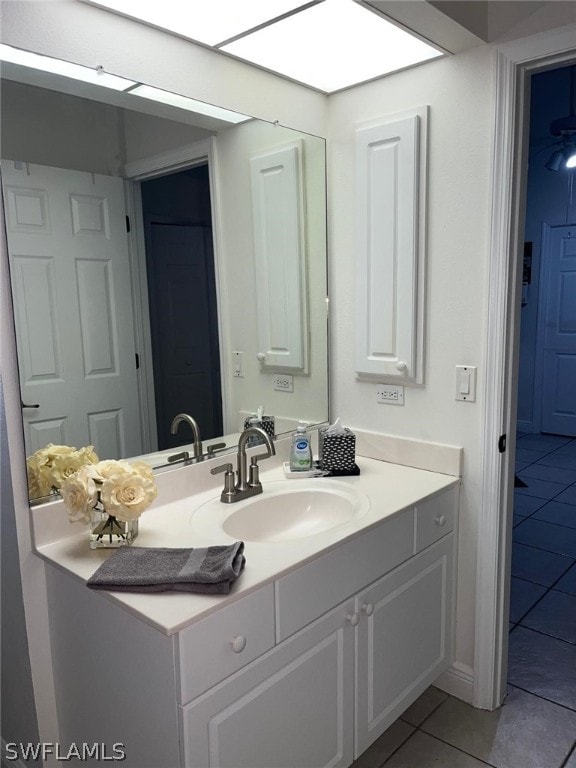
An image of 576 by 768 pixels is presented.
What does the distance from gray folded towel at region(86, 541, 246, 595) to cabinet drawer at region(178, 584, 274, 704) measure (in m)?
0.07

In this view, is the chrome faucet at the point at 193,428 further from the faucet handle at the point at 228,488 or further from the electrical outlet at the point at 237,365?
the electrical outlet at the point at 237,365

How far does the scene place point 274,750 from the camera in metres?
1.37

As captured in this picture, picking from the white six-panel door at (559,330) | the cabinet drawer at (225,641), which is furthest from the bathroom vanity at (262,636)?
the white six-panel door at (559,330)

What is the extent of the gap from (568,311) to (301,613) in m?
4.81

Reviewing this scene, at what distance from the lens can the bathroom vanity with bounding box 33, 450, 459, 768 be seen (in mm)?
1186

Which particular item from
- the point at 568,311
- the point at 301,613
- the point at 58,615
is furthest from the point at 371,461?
the point at 568,311

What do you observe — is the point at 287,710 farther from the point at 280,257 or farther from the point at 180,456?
the point at 280,257

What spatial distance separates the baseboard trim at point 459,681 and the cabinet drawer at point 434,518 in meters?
0.53

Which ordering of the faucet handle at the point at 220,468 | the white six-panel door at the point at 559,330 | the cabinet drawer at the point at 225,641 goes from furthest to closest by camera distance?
the white six-panel door at the point at 559,330 → the faucet handle at the point at 220,468 → the cabinet drawer at the point at 225,641

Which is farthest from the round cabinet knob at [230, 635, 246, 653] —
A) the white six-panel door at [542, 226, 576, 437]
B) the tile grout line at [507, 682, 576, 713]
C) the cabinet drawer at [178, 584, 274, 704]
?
the white six-panel door at [542, 226, 576, 437]

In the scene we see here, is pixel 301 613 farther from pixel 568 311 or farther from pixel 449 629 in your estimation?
pixel 568 311

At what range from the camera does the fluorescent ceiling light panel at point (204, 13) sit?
1.52 metres

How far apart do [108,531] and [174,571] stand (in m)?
0.26

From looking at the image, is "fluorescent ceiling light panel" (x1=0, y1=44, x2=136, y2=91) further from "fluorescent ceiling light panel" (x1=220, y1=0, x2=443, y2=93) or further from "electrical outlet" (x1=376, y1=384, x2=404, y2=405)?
"electrical outlet" (x1=376, y1=384, x2=404, y2=405)
